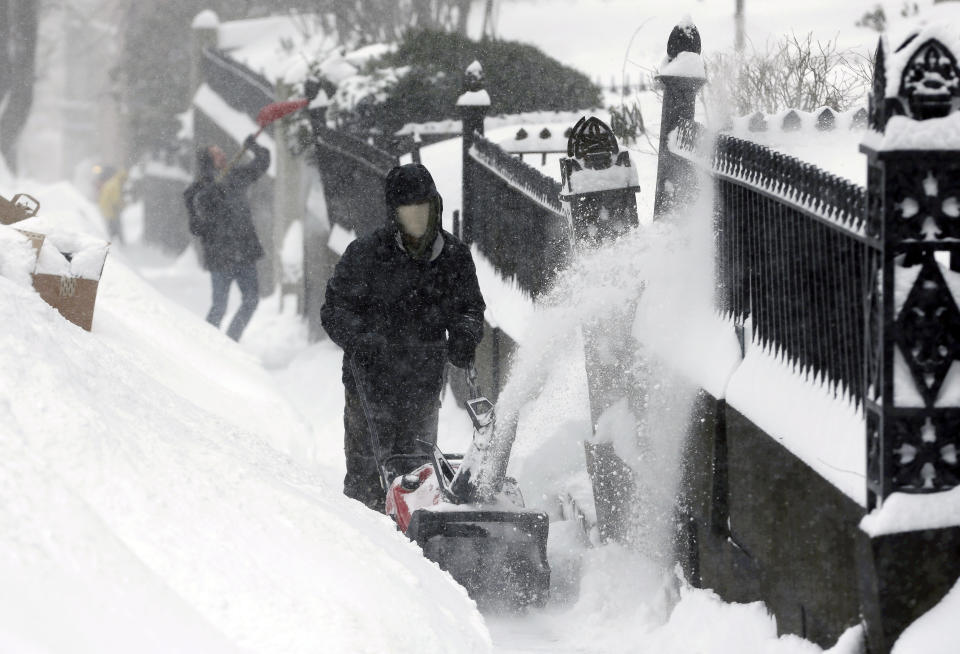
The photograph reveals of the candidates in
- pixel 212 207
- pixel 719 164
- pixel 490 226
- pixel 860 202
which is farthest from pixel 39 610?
pixel 212 207

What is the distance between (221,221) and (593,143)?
20.4ft

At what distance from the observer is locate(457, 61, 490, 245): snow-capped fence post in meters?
9.00

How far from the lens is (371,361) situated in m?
5.80

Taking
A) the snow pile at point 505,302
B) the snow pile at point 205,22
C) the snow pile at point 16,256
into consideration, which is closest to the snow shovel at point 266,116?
the snow pile at point 505,302

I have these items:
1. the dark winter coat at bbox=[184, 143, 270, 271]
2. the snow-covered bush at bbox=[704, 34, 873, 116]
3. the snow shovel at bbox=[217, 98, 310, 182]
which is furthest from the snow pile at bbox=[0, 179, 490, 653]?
the snow shovel at bbox=[217, 98, 310, 182]

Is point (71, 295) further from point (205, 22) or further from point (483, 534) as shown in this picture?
point (205, 22)

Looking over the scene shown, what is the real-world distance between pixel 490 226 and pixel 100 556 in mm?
6336

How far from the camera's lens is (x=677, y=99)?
5.68 meters

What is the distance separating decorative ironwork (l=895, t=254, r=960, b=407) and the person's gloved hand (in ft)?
8.86

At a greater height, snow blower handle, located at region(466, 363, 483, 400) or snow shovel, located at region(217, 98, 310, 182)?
snow blower handle, located at region(466, 363, 483, 400)

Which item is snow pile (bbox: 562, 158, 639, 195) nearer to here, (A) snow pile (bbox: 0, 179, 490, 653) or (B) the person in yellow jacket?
(A) snow pile (bbox: 0, 179, 490, 653)

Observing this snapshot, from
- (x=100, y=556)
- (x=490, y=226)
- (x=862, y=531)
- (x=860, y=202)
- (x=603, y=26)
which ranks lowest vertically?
(x=603, y=26)

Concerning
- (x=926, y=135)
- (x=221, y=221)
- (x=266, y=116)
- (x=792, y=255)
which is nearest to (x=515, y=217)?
(x=792, y=255)

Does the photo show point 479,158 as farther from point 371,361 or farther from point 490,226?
point 371,361
